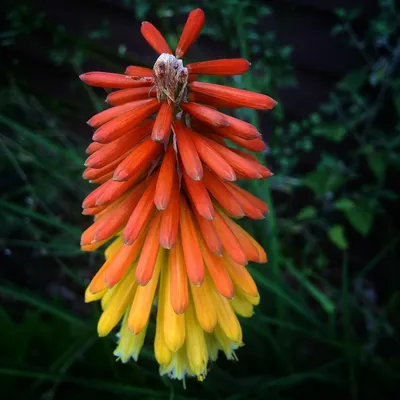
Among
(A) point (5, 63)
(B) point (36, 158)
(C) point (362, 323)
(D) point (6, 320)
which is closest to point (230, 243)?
(B) point (36, 158)

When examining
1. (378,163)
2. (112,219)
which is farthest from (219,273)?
(378,163)

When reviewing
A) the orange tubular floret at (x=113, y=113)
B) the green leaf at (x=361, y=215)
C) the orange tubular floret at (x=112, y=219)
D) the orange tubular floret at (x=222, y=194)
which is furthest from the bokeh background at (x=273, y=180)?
the orange tubular floret at (x=113, y=113)

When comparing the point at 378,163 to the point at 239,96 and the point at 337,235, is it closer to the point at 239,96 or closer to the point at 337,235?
the point at 337,235

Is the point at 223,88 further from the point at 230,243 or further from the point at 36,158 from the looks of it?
the point at 36,158

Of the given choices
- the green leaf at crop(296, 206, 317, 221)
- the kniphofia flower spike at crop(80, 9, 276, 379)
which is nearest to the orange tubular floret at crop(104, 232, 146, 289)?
the kniphofia flower spike at crop(80, 9, 276, 379)

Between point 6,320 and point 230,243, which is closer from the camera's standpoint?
point 230,243

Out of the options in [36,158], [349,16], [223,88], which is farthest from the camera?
[349,16]
